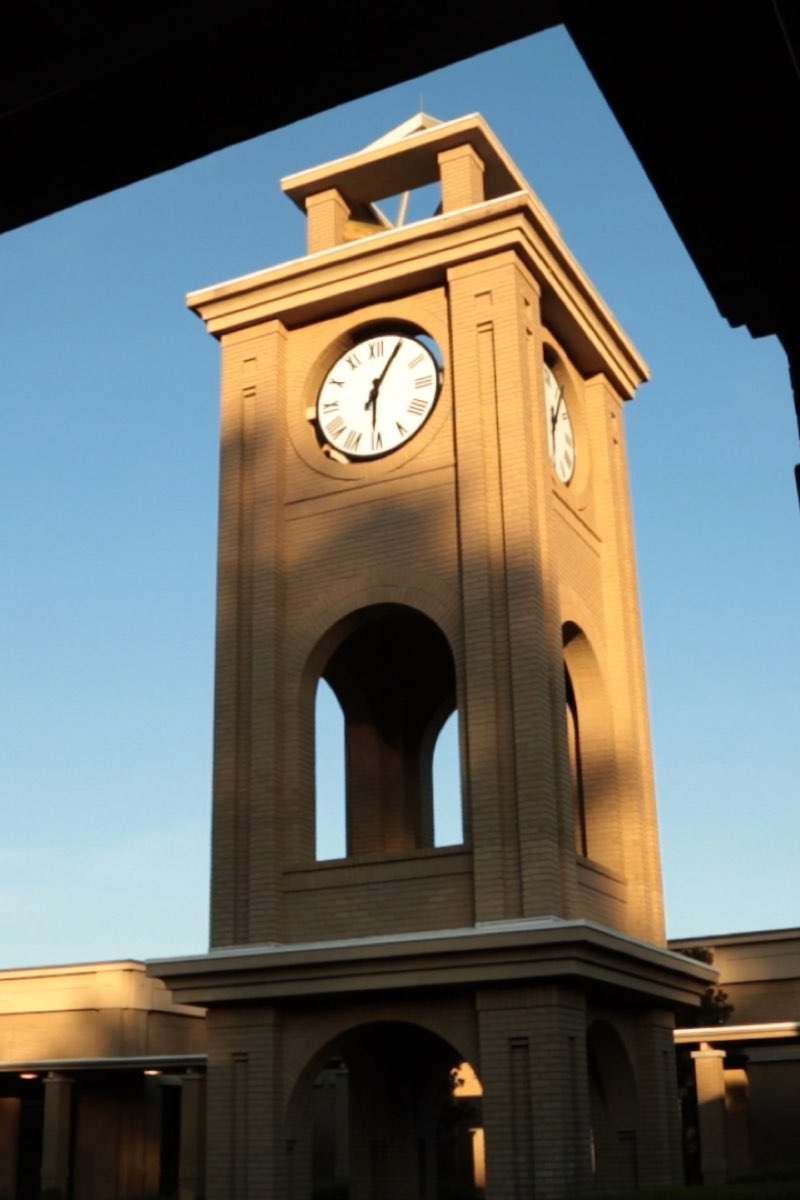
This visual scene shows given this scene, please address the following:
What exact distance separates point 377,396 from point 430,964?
903 centimetres

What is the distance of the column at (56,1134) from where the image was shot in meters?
34.3

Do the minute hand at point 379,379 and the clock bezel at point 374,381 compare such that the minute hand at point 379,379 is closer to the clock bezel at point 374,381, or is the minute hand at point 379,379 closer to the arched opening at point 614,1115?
the clock bezel at point 374,381

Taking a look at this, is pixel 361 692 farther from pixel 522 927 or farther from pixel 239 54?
pixel 239 54

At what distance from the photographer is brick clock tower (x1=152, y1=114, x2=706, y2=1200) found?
2111 cm

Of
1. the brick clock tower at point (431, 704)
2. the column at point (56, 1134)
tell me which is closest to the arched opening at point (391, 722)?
the brick clock tower at point (431, 704)

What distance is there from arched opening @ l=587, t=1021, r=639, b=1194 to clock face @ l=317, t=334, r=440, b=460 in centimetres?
944

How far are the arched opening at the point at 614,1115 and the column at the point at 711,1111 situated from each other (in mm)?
6135

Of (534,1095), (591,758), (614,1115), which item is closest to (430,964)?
(534,1095)

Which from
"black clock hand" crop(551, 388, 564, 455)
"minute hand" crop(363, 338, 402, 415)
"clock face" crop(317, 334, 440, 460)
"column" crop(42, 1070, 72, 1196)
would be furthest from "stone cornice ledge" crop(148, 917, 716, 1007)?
"column" crop(42, 1070, 72, 1196)

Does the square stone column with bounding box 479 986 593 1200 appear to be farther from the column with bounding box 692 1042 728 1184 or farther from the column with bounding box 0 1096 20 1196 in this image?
the column with bounding box 0 1096 20 1196

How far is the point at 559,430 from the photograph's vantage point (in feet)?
85.2

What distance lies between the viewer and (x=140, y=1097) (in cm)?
3759

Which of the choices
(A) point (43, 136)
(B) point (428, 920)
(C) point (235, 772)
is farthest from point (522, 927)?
(A) point (43, 136)

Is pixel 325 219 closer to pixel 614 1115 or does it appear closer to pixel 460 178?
pixel 460 178
